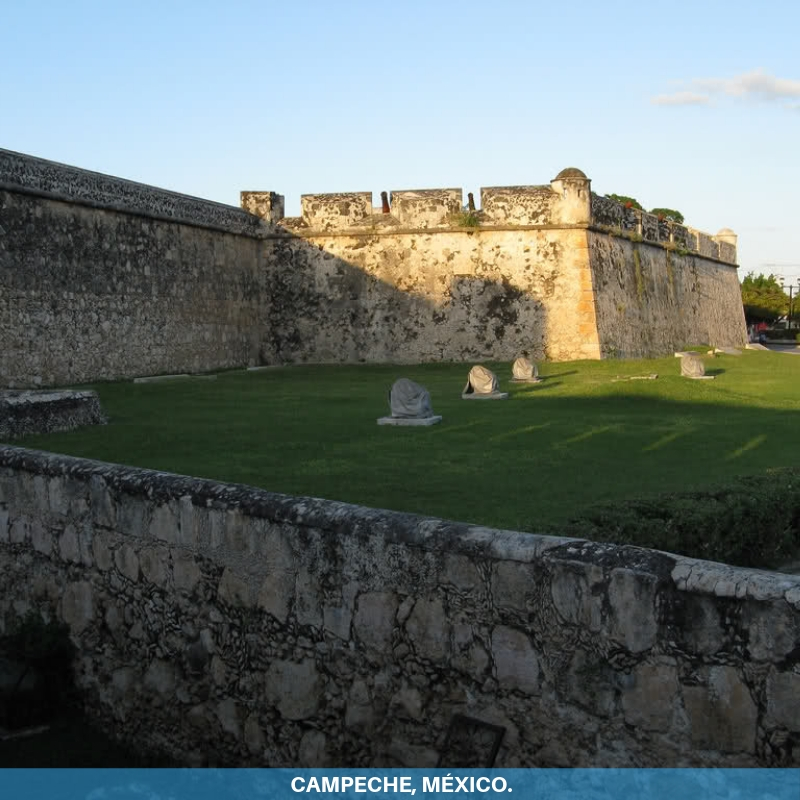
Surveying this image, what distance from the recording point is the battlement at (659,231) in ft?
82.2

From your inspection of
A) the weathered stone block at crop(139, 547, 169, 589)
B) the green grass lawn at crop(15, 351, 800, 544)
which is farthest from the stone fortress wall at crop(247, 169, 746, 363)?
the weathered stone block at crop(139, 547, 169, 589)

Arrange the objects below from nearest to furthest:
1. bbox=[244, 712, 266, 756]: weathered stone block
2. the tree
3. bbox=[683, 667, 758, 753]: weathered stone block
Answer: bbox=[683, 667, 758, 753]: weathered stone block, bbox=[244, 712, 266, 756]: weathered stone block, the tree

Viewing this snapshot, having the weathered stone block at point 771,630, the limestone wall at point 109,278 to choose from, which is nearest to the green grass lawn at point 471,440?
the limestone wall at point 109,278

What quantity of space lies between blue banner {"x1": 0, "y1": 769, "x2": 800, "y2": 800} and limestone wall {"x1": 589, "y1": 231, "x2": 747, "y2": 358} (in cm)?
1949

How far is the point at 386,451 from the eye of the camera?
1029 centimetres

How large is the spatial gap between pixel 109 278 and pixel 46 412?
325 inches

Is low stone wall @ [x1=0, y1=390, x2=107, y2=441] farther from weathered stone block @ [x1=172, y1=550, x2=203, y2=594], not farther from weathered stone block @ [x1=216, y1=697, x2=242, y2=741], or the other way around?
weathered stone block @ [x1=216, y1=697, x2=242, y2=741]

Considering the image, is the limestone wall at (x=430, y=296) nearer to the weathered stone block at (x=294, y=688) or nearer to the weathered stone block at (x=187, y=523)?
the weathered stone block at (x=187, y=523)

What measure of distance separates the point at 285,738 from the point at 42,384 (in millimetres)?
13904

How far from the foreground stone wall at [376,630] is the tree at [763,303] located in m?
67.6

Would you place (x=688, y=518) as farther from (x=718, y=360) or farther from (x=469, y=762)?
(x=718, y=360)

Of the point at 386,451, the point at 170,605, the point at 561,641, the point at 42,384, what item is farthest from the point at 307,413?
the point at 561,641

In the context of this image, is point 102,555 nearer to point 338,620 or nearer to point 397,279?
point 338,620

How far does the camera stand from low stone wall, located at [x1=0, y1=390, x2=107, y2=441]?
1077cm
